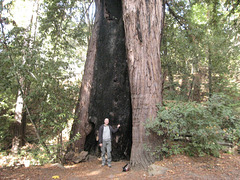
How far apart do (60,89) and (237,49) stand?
994cm

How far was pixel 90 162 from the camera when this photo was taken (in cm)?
738

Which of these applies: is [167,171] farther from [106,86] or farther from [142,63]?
[106,86]

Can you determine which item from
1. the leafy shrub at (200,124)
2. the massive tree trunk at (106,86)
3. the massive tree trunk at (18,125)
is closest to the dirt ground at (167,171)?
the leafy shrub at (200,124)

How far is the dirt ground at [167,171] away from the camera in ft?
15.5

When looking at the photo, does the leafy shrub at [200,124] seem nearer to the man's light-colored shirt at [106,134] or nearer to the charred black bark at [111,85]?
the man's light-colored shirt at [106,134]

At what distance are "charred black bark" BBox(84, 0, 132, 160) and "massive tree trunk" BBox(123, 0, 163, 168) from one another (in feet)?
5.09

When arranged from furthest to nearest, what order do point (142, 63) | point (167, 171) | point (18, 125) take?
point (18, 125) < point (142, 63) < point (167, 171)

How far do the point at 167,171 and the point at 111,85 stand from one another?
4136 mm

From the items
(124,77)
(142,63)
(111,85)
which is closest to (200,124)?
(142,63)

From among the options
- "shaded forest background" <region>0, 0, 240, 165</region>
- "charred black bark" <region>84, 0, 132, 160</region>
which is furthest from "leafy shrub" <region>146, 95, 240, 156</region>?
"charred black bark" <region>84, 0, 132, 160</region>

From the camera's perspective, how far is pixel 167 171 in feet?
16.1

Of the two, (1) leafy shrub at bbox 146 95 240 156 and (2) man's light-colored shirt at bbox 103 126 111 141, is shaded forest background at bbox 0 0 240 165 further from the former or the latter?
(2) man's light-colored shirt at bbox 103 126 111 141

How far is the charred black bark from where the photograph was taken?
7.45 meters

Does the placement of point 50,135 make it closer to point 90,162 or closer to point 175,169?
point 90,162
